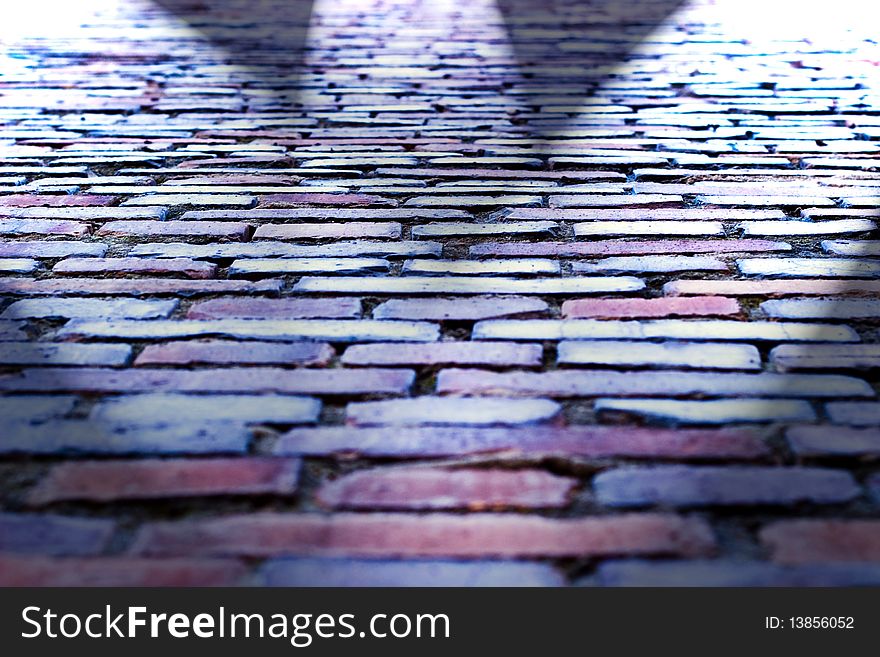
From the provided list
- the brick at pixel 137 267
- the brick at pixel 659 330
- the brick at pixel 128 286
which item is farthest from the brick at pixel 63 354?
the brick at pixel 659 330

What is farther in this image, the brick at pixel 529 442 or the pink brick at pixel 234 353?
the pink brick at pixel 234 353

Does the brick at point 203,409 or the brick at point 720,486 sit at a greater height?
the brick at point 720,486

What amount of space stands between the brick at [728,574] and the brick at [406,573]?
0.27 ft

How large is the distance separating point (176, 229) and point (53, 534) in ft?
3.51

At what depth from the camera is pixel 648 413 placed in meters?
1.28

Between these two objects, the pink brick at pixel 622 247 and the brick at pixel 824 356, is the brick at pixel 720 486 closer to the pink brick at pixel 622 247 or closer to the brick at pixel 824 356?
the brick at pixel 824 356

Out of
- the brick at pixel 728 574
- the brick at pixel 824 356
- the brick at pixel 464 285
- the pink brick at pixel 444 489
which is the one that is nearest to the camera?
the brick at pixel 728 574

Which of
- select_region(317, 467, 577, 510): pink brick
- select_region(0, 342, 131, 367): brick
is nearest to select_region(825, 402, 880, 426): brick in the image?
select_region(317, 467, 577, 510): pink brick

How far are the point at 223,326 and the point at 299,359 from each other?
0.21 meters

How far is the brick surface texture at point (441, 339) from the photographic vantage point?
1.06m

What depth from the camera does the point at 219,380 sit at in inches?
54.1

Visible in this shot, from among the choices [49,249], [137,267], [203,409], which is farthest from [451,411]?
[49,249]
